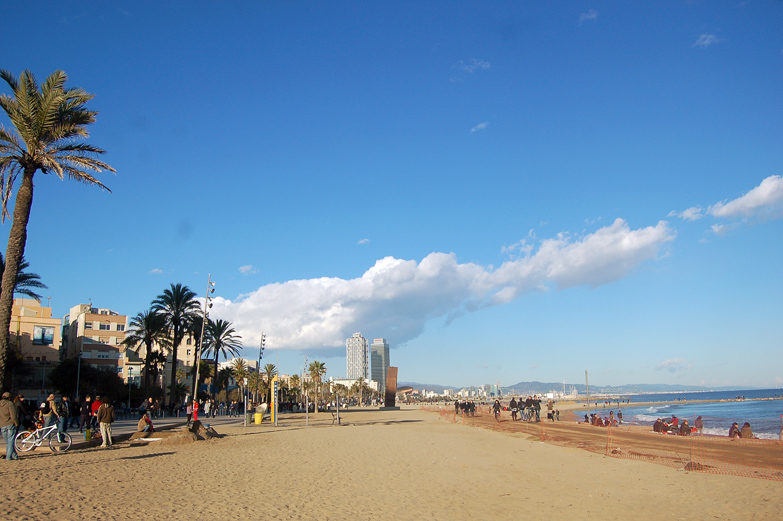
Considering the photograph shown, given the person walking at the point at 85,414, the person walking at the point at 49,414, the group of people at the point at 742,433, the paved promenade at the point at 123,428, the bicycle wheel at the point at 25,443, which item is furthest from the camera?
the group of people at the point at 742,433

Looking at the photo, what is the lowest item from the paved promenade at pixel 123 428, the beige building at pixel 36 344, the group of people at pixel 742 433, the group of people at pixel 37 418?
the group of people at pixel 742 433

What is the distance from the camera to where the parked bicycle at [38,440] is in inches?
547

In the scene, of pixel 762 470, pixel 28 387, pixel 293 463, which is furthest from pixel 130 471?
pixel 28 387

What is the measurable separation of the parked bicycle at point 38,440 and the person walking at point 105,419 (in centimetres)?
109

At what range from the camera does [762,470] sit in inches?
573

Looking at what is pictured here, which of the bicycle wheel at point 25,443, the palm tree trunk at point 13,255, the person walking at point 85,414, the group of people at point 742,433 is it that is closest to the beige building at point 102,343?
the person walking at point 85,414

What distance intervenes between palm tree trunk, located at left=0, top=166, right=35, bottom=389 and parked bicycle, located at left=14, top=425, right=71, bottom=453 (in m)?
1.65

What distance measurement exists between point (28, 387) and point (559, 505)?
2369 inches

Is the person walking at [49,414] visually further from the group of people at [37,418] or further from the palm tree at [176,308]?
the palm tree at [176,308]

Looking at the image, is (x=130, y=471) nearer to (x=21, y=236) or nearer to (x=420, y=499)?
(x=420, y=499)

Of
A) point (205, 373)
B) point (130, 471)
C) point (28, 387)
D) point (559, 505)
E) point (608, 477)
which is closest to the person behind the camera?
point (559, 505)

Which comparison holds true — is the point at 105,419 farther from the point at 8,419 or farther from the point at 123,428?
the point at 123,428

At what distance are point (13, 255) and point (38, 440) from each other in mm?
5575

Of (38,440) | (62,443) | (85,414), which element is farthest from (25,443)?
(85,414)
